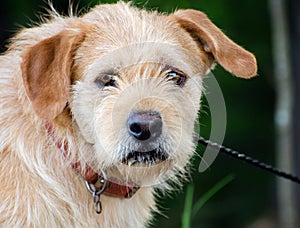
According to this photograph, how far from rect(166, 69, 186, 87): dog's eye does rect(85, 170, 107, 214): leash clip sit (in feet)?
2.13

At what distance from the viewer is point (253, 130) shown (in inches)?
541

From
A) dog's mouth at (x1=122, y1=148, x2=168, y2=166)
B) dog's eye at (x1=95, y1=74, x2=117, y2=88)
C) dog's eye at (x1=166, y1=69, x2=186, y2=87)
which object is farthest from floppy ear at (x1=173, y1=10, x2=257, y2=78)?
dog's mouth at (x1=122, y1=148, x2=168, y2=166)

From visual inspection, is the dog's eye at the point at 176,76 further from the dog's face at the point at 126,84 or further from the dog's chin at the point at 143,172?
the dog's chin at the point at 143,172

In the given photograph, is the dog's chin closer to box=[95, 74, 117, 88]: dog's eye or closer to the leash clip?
the leash clip

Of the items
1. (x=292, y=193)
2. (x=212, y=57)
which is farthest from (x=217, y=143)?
(x=292, y=193)

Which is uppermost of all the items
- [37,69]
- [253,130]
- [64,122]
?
[37,69]

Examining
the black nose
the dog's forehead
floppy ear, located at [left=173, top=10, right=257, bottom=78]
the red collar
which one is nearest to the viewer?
the black nose

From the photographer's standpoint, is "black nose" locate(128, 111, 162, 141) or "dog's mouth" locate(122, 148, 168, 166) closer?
"black nose" locate(128, 111, 162, 141)

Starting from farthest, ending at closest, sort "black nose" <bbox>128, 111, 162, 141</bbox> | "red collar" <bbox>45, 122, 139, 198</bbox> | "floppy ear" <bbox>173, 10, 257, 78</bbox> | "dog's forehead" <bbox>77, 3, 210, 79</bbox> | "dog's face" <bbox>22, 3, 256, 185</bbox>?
"floppy ear" <bbox>173, 10, 257, 78</bbox>
"red collar" <bbox>45, 122, 139, 198</bbox>
"dog's forehead" <bbox>77, 3, 210, 79</bbox>
"dog's face" <bbox>22, 3, 256, 185</bbox>
"black nose" <bbox>128, 111, 162, 141</bbox>

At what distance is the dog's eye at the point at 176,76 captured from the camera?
456 cm

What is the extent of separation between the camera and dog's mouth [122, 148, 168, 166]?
436cm

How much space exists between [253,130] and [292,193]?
1931 mm

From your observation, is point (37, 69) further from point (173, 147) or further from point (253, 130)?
point (253, 130)

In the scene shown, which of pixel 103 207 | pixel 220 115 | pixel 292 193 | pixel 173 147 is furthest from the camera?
pixel 292 193
